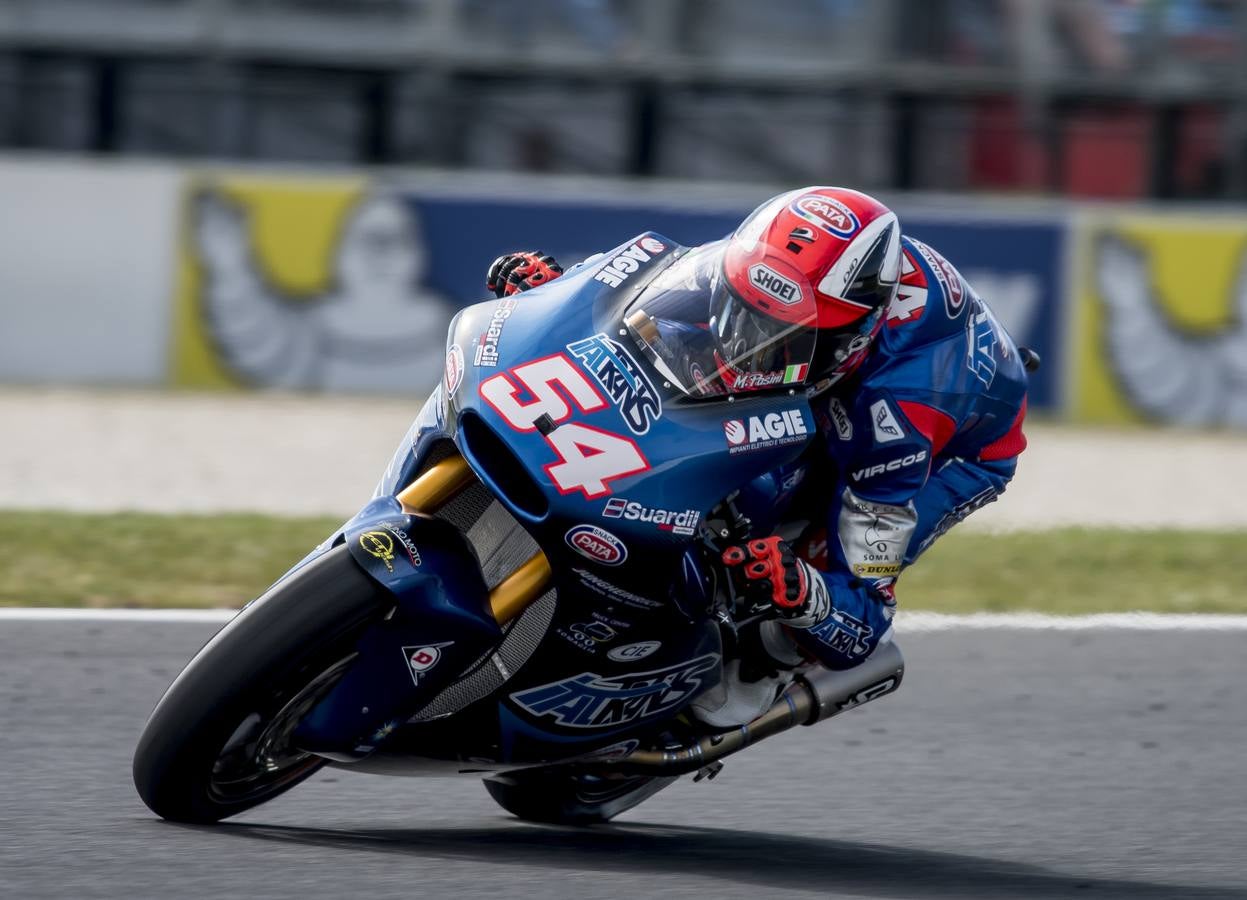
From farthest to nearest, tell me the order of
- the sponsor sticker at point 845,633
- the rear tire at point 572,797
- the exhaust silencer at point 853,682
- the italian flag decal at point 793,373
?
the rear tire at point 572,797
the exhaust silencer at point 853,682
the sponsor sticker at point 845,633
the italian flag decal at point 793,373

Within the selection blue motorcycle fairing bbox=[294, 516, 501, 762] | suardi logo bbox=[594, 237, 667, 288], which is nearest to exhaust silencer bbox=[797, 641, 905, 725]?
blue motorcycle fairing bbox=[294, 516, 501, 762]

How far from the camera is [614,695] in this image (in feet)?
12.4

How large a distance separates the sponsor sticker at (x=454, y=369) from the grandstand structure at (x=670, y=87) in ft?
35.0

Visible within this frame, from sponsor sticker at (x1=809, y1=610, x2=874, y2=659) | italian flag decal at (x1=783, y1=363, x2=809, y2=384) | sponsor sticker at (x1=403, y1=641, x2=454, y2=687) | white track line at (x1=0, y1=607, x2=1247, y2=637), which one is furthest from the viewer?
white track line at (x1=0, y1=607, x2=1247, y2=637)

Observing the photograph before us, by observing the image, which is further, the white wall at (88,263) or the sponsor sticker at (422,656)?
the white wall at (88,263)

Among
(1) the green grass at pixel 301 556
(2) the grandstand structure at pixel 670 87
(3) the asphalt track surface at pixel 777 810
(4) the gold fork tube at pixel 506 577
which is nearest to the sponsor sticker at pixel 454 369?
(4) the gold fork tube at pixel 506 577

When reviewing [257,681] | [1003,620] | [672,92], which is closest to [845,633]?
[257,681]

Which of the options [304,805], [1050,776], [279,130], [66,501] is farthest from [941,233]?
[304,805]

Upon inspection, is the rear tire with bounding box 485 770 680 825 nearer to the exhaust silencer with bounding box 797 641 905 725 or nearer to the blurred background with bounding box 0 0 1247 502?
the exhaust silencer with bounding box 797 641 905 725

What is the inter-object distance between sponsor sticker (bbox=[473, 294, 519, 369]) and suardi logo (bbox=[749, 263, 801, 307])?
0.49 meters

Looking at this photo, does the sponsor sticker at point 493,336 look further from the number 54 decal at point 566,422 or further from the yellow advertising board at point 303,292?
the yellow advertising board at point 303,292

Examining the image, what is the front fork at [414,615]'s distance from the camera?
345 centimetres

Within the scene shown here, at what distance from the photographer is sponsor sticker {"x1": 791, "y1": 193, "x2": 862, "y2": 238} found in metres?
3.70

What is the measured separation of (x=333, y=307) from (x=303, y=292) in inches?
8.7
